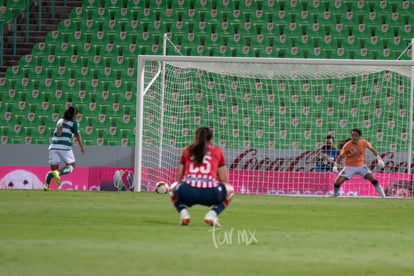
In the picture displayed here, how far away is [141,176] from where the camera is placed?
25047mm

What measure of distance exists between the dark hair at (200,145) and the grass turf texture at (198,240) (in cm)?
94

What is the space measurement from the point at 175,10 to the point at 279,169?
8605 millimetres

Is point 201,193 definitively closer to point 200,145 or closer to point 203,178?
point 203,178

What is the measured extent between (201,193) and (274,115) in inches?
619

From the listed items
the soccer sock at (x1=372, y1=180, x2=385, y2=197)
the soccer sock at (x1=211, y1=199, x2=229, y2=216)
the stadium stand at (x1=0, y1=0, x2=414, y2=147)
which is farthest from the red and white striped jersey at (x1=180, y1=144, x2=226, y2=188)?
the stadium stand at (x1=0, y1=0, x2=414, y2=147)

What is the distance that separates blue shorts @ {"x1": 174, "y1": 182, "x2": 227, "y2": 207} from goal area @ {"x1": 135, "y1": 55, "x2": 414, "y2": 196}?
11.9 metres

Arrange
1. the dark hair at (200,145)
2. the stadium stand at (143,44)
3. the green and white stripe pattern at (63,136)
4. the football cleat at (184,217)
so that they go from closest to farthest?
the dark hair at (200,145) → the football cleat at (184,217) → the green and white stripe pattern at (63,136) → the stadium stand at (143,44)

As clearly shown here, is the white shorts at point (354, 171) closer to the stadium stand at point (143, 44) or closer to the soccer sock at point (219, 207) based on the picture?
the stadium stand at point (143, 44)

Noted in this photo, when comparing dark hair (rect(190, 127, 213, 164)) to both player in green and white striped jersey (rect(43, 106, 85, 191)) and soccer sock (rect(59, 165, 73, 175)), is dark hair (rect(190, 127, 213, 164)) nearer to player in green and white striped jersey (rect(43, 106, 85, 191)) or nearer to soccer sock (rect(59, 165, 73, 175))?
player in green and white striped jersey (rect(43, 106, 85, 191))

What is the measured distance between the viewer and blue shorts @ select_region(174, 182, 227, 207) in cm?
1255

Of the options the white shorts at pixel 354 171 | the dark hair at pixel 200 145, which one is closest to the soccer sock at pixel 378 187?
the white shorts at pixel 354 171

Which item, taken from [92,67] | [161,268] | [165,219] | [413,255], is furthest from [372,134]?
[161,268]

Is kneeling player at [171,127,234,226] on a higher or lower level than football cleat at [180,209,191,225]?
higher

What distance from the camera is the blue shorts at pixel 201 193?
1255cm
